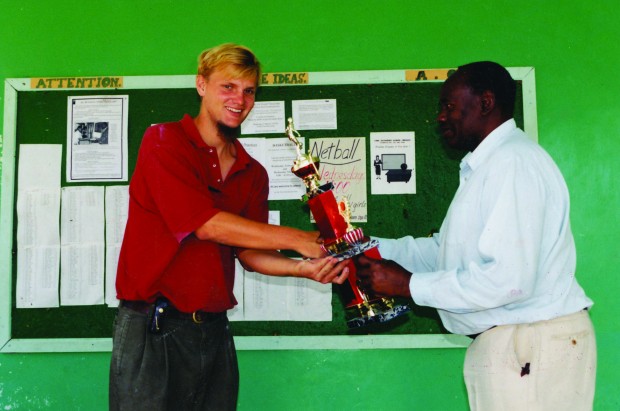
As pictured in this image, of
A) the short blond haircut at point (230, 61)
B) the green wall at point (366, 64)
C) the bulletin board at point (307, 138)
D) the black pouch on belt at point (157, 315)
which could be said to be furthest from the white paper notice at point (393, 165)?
the black pouch on belt at point (157, 315)

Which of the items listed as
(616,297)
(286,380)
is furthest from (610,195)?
(286,380)

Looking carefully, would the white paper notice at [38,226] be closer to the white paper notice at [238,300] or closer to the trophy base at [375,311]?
the white paper notice at [238,300]

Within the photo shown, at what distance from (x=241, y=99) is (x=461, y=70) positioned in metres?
0.74

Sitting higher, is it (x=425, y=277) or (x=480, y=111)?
(x=480, y=111)

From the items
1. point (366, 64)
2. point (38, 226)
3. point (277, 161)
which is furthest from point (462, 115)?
point (38, 226)

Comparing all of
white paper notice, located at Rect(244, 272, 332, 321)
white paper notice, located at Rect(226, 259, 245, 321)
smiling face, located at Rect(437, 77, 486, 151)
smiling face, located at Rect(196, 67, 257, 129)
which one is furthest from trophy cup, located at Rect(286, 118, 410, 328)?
white paper notice, located at Rect(226, 259, 245, 321)

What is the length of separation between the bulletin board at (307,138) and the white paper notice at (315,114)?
24 mm

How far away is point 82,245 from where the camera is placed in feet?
9.62

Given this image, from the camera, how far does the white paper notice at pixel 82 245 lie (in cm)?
292

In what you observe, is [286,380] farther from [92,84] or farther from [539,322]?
[92,84]

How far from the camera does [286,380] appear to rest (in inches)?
113

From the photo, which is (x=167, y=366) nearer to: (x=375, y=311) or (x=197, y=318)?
(x=197, y=318)

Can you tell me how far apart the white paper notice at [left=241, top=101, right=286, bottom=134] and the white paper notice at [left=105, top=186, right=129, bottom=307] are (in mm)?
657

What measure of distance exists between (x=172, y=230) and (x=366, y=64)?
4.71 feet
